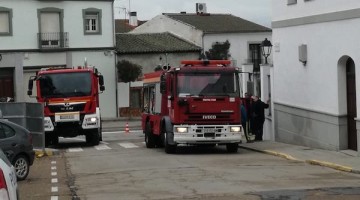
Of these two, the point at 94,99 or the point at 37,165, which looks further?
the point at 94,99

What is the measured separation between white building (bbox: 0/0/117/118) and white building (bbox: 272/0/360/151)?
25.0m

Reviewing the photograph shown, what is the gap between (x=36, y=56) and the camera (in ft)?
153

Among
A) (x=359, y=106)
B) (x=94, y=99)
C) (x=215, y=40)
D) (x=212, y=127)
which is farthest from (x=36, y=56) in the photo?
(x=359, y=106)

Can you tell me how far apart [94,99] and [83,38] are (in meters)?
23.2

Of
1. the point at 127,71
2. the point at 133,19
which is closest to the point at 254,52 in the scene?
the point at 127,71

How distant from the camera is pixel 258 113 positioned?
25.0 m

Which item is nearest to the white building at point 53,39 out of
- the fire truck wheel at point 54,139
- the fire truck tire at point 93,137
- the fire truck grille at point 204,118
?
the fire truck wheel at point 54,139

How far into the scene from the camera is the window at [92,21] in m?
48.5

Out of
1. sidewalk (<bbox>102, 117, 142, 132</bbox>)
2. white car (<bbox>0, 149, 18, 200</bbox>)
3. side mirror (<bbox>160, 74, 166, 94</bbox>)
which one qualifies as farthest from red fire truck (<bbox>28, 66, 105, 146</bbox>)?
white car (<bbox>0, 149, 18, 200</bbox>)

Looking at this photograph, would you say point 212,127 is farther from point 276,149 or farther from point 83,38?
point 83,38

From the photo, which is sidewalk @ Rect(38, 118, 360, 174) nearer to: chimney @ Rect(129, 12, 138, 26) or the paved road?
the paved road

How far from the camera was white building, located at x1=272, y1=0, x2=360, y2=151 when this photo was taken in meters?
19.2

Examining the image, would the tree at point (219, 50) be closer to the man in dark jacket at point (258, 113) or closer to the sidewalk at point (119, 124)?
the sidewalk at point (119, 124)

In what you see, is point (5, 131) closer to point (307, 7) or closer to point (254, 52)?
point (307, 7)
